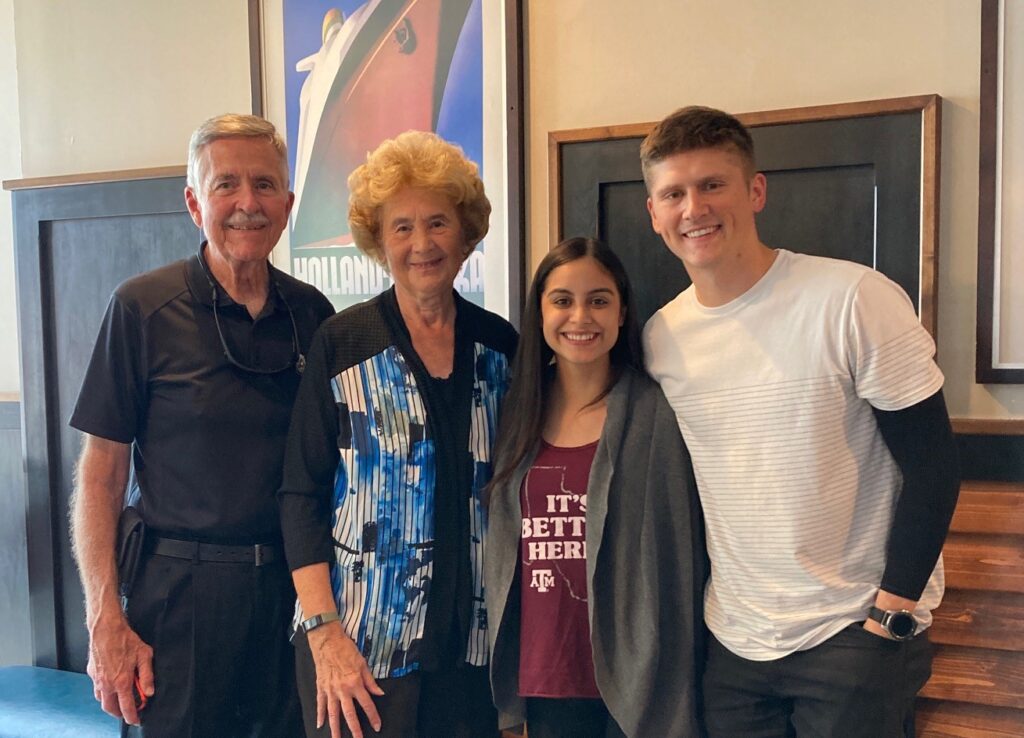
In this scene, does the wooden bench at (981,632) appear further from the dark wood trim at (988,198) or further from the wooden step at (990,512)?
the dark wood trim at (988,198)

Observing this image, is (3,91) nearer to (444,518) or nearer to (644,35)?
(644,35)

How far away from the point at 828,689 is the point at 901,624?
0.15m

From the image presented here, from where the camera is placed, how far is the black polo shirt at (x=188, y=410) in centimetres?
162

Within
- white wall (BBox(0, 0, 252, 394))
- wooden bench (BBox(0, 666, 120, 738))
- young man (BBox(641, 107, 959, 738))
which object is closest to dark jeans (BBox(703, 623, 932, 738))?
young man (BBox(641, 107, 959, 738))

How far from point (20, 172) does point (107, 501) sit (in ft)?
7.26

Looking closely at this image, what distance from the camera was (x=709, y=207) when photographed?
1428mm

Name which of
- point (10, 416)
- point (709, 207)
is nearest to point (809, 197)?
point (709, 207)

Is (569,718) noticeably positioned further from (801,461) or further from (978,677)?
(978,677)

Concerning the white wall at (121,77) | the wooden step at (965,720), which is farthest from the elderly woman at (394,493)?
the white wall at (121,77)

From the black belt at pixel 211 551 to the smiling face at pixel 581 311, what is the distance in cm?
67

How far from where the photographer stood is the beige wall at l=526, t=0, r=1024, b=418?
1.91 m

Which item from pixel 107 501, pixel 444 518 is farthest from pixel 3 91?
pixel 444 518

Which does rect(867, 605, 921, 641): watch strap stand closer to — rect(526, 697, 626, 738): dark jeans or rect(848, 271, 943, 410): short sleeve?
rect(848, 271, 943, 410): short sleeve

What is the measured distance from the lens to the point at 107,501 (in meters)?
1.66
